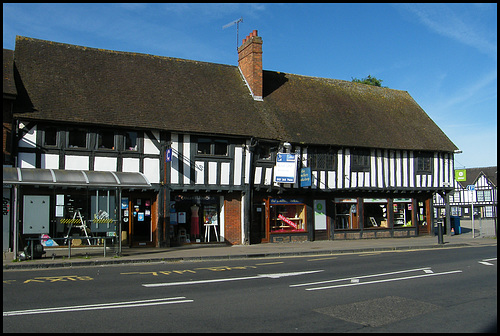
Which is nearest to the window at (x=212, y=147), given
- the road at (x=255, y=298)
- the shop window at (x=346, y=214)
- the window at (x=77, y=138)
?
the window at (x=77, y=138)

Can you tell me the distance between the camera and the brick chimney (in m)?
24.0

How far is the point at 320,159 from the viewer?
23.7 m

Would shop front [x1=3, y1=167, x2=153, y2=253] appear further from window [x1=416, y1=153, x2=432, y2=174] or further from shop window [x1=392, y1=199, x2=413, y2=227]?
window [x1=416, y1=153, x2=432, y2=174]

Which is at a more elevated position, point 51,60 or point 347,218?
point 51,60

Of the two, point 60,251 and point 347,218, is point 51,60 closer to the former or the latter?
point 60,251

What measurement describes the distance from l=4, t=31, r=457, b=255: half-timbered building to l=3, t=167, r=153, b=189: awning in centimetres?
5

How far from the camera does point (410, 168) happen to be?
1032 inches

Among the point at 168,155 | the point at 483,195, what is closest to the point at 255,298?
the point at 168,155

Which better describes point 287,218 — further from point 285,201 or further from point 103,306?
point 103,306

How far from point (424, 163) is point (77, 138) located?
60.5ft

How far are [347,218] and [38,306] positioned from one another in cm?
Result: 1918

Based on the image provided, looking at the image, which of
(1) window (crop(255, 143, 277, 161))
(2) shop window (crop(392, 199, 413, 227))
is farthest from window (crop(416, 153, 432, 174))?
(1) window (crop(255, 143, 277, 161))

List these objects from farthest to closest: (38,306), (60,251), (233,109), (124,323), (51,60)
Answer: (233,109)
(51,60)
(60,251)
(38,306)
(124,323)

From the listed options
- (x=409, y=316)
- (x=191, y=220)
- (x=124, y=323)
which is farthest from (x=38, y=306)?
(x=191, y=220)
